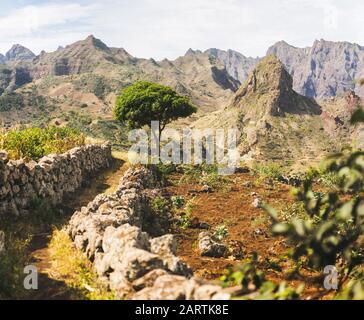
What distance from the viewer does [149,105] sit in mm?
38562

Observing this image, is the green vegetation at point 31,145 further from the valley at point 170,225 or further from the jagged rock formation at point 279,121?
the jagged rock formation at point 279,121

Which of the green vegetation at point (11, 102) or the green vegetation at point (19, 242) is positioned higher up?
the green vegetation at point (11, 102)

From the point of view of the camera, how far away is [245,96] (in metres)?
166

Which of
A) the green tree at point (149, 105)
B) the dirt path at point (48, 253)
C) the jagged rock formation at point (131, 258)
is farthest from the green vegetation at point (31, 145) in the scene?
the jagged rock formation at point (131, 258)

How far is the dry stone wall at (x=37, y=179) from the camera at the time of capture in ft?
54.6

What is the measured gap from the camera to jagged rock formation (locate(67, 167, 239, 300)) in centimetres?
752

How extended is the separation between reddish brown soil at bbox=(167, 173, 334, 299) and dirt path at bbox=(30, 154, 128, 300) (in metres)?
4.07

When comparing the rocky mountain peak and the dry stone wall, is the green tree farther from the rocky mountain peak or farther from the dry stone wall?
the rocky mountain peak

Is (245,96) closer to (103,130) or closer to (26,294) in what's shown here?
(103,130)

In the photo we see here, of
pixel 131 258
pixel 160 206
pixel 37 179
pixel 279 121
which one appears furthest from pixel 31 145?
pixel 279 121

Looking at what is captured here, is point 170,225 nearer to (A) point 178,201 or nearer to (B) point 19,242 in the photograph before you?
(A) point 178,201

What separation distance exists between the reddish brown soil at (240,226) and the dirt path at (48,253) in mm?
4068
